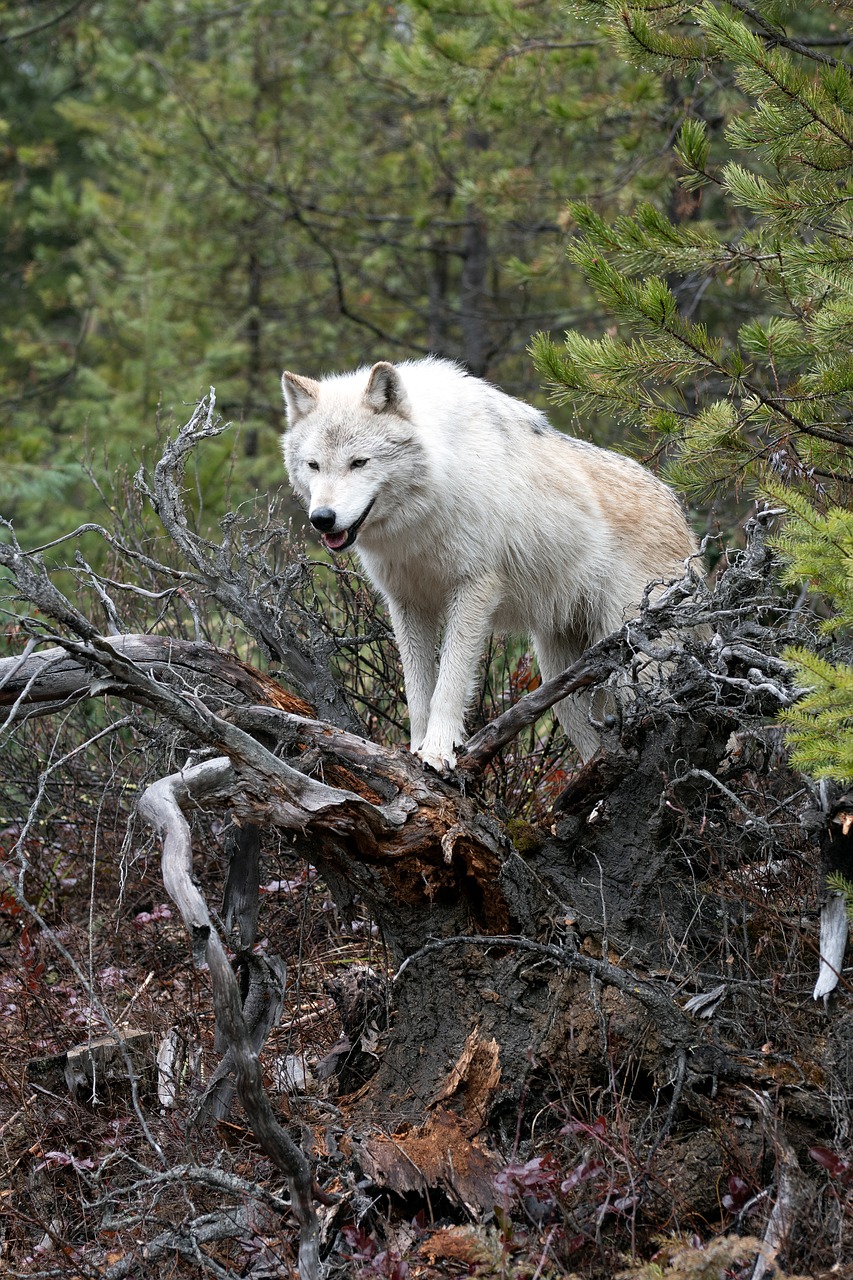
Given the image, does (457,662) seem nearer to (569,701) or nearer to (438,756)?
(438,756)

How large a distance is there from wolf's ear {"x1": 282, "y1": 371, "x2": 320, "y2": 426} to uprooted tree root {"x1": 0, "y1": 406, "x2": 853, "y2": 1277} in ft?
3.06

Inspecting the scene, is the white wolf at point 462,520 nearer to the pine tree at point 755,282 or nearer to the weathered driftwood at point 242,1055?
the pine tree at point 755,282

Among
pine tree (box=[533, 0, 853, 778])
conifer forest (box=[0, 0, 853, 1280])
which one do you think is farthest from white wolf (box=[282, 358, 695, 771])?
pine tree (box=[533, 0, 853, 778])

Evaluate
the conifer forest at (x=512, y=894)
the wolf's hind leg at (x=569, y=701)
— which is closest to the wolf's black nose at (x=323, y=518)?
the conifer forest at (x=512, y=894)

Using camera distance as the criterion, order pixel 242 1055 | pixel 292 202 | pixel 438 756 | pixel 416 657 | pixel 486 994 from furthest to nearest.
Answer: pixel 292 202
pixel 416 657
pixel 438 756
pixel 486 994
pixel 242 1055

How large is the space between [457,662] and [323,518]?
864 millimetres

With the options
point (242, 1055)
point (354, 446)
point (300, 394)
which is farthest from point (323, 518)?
point (242, 1055)

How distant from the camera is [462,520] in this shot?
16.3 ft

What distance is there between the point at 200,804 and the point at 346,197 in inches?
388

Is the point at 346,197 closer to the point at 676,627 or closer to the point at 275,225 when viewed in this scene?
the point at 275,225

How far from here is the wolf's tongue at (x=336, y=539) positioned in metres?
4.49

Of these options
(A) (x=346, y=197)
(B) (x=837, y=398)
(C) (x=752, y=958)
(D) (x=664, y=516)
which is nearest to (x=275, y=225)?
(A) (x=346, y=197)

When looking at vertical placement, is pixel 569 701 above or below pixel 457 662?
below

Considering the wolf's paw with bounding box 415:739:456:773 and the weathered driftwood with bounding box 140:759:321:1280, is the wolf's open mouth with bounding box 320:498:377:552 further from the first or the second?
the weathered driftwood with bounding box 140:759:321:1280
